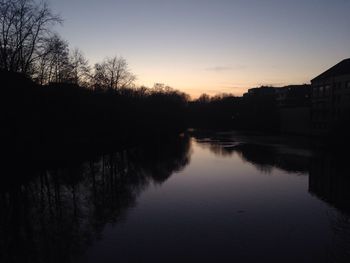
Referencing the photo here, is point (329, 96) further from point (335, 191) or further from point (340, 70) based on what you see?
point (335, 191)

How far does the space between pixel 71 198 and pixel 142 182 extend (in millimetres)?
5699

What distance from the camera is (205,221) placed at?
1412 centimetres

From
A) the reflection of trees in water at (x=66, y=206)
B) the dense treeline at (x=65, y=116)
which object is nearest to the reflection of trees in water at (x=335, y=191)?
the reflection of trees in water at (x=66, y=206)

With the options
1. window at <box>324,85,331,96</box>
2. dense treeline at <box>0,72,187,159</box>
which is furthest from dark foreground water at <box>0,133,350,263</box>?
window at <box>324,85,331,96</box>

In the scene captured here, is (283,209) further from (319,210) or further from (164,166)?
(164,166)

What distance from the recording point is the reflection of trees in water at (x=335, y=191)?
11336 millimetres

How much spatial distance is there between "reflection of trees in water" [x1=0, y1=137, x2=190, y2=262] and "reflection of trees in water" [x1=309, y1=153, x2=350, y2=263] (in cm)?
855

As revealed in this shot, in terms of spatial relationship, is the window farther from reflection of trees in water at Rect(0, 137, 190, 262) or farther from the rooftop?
reflection of trees in water at Rect(0, 137, 190, 262)

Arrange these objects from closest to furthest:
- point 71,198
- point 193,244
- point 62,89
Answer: point 193,244 → point 71,198 → point 62,89

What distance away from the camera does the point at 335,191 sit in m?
20.0

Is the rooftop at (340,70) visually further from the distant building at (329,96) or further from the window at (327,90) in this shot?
the window at (327,90)

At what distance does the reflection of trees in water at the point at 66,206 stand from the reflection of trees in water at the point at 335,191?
8549mm

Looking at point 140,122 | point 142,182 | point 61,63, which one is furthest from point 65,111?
point 140,122

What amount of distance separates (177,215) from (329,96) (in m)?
55.7
